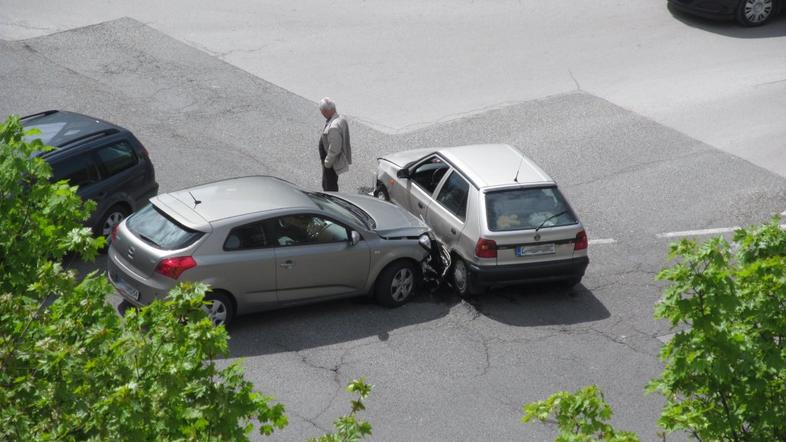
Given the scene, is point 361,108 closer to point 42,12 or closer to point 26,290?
point 42,12

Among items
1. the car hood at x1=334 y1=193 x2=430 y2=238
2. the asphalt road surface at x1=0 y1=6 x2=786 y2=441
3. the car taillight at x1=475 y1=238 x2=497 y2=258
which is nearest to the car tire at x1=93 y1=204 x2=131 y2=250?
the asphalt road surface at x1=0 y1=6 x2=786 y2=441

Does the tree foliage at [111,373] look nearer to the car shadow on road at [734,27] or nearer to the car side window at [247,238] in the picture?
the car side window at [247,238]

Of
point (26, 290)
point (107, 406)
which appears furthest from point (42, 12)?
point (107, 406)

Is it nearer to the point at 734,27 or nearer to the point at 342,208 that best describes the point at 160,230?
the point at 342,208

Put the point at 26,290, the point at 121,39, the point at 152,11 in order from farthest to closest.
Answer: the point at 152,11 → the point at 121,39 → the point at 26,290

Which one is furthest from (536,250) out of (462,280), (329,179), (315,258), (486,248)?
(329,179)

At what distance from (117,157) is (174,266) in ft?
10.4

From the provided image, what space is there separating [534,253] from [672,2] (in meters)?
11.9

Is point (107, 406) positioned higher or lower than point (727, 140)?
higher

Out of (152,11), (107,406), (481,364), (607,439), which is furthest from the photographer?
(152,11)

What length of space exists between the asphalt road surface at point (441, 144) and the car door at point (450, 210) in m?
0.75

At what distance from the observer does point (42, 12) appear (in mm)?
21266

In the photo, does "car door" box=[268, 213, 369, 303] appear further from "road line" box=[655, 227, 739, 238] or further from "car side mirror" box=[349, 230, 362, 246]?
"road line" box=[655, 227, 739, 238]

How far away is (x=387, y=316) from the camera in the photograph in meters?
12.1
